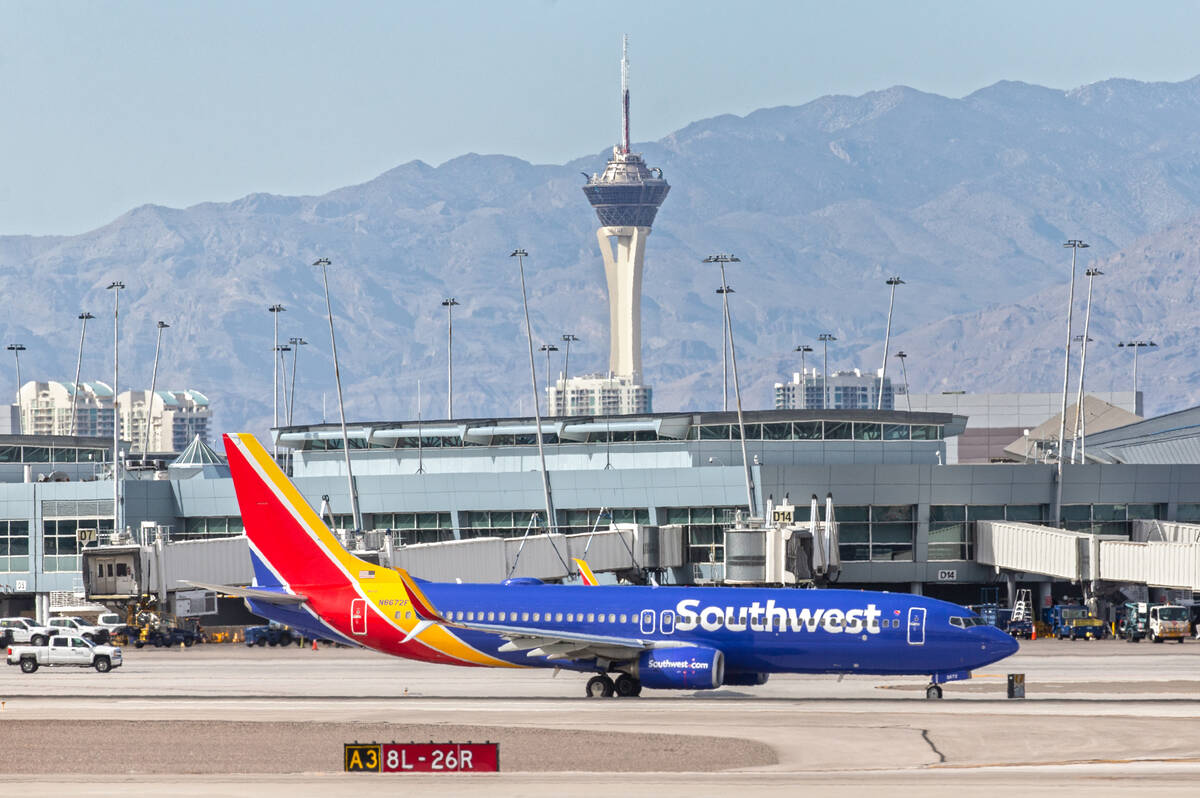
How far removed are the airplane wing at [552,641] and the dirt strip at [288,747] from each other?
9287 millimetres

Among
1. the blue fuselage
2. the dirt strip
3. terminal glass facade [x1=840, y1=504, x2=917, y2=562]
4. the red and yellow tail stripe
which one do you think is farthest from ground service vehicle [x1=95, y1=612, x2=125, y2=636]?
the dirt strip

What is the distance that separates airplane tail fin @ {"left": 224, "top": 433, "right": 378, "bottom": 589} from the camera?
230 feet

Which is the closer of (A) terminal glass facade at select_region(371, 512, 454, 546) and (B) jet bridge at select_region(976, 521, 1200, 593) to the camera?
(B) jet bridge at select_region(976, 521, 1200, 593)

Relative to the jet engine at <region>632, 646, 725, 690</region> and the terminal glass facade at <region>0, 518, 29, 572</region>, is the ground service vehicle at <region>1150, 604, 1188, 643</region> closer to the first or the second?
the jet engine at <region>632, 646, 725, 690</region>

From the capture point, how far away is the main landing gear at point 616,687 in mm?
68250

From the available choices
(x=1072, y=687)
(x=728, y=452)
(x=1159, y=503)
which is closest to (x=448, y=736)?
(x=1072, y=687)

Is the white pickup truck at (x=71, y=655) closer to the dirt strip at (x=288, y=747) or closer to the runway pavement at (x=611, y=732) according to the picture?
→ the runway pavement at (x=611, y=732)

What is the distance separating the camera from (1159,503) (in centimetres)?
13475

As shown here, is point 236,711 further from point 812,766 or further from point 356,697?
point 812,766

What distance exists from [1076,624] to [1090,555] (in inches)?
199

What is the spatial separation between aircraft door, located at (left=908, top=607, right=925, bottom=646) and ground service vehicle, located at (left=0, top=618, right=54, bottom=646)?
52.3 meters

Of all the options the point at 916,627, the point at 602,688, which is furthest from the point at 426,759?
the point at 916,627

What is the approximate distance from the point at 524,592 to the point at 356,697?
24.8 ft

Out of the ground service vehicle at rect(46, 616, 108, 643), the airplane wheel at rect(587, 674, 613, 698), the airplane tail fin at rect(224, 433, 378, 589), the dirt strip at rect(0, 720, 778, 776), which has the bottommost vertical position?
the ground service vehicle at rect(46, 616, 108, 643)
